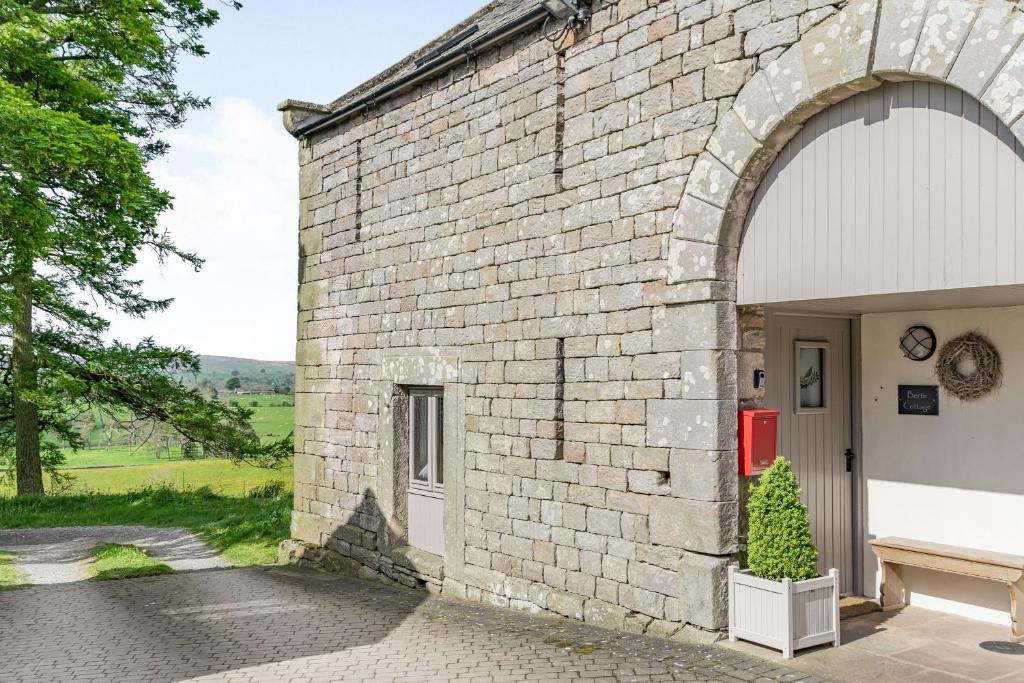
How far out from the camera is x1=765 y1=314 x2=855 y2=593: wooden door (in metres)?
6.76

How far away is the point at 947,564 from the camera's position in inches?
238

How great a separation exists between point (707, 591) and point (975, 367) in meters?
2.53

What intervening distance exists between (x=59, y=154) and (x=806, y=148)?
9.25 meters

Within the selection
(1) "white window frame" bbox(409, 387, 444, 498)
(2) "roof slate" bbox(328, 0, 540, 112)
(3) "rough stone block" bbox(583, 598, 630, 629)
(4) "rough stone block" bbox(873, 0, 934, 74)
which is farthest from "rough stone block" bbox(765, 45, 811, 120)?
(1) "white window frame" bbox(409, 387, 444, 498)

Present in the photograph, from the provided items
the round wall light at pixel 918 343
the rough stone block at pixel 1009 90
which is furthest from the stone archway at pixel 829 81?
the round wall light at pixel 918 343

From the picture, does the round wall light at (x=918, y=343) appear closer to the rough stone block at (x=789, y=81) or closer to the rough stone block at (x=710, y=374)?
the rough stone block at (x=710, y=374)

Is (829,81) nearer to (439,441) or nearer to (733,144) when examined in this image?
(733,144)

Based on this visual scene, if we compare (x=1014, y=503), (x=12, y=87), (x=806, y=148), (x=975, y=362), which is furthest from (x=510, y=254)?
(x=12, y=87)

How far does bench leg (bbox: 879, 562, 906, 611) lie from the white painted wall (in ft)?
0.29

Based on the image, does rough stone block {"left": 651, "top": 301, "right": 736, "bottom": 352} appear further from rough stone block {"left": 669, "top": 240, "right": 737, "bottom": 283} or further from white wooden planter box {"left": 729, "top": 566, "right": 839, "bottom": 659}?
white wooden planter box {"left": 729, "top": 566, "right": 839, "bottom": 659}

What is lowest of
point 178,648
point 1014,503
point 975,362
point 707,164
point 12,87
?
point 178,648

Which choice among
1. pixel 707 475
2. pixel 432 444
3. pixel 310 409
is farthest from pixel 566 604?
pixel 310 409

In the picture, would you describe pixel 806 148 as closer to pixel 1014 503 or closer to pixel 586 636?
pixel 1014 503

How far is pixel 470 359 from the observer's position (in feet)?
27.5
